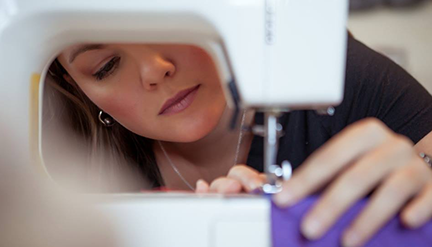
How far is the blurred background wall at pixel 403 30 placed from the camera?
225cm

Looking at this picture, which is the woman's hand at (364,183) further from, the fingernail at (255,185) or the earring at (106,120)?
the earring at (106,120)

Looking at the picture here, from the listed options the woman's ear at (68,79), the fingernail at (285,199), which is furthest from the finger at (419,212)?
the woman's ear at (68,79)

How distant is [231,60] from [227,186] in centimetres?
16

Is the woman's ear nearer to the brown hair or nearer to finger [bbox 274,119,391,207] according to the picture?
the brown hair

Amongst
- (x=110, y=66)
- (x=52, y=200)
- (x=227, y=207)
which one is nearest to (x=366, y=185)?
(x=227, y=207)

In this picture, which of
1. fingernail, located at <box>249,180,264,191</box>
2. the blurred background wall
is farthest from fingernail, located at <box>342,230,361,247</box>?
the blurred background wall

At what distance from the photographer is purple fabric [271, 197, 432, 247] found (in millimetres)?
522

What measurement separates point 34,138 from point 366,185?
1.35 feet

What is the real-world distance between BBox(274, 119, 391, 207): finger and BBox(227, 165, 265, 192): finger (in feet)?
0.28

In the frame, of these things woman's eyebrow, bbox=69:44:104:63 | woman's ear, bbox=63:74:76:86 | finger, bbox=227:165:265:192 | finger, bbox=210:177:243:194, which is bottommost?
finger, bbox=210:177:243:194

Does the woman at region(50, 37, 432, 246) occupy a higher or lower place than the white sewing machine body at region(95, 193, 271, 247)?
higher

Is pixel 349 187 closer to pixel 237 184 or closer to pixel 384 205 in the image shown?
pixel 384 205

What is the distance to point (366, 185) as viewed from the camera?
52 centimetres

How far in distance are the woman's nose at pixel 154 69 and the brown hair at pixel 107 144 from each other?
0.31 meters
